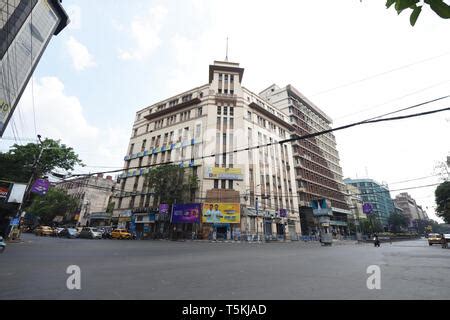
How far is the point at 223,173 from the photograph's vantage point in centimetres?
3341

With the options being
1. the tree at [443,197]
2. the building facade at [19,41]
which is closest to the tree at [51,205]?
the building facade at [19,41]

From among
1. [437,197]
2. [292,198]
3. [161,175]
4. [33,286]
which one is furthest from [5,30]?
[437,197]

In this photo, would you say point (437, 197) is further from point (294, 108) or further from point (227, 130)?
point (227, 130)

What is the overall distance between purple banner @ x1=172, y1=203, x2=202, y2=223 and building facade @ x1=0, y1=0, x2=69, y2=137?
20238 millimetres

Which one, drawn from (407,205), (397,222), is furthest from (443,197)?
(407,205)

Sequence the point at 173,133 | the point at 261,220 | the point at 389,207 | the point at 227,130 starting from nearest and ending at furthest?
the point at 261,220, the point at 227,130, the point at 173,133, the point at 389,207

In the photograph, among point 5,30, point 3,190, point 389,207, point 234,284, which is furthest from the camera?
point 389,207

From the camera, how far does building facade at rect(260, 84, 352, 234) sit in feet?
154

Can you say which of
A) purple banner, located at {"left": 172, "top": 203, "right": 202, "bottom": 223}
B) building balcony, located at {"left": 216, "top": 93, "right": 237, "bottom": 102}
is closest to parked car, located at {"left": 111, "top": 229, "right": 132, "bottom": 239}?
purple banner, located at {"left": 172, "top": 203, "right": 202, "bottom": 223}

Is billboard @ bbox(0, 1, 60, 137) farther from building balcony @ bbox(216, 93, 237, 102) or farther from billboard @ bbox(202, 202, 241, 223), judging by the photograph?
building balcony @ bbox(216, 93, 237, 102)

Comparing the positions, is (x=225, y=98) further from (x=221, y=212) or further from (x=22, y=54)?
(x=22, y=54)

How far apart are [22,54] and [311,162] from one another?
5390 centimetres

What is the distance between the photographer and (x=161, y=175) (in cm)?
3145

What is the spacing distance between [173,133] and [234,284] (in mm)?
38519
